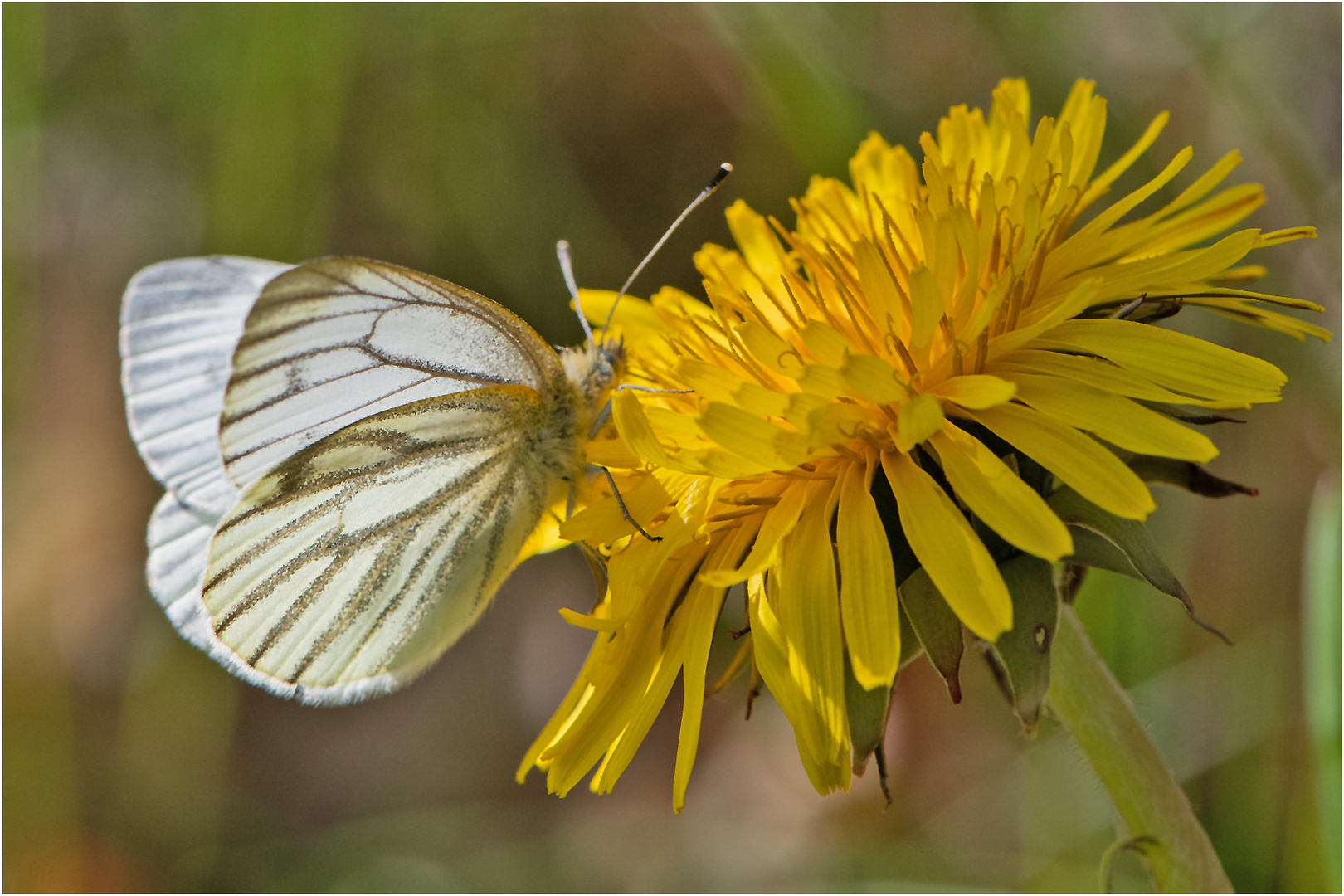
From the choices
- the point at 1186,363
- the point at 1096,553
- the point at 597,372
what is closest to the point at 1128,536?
the point at 1096,553

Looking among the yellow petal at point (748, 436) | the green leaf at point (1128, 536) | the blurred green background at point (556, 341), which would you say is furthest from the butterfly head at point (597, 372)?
the blurred green background at point (556, 341)

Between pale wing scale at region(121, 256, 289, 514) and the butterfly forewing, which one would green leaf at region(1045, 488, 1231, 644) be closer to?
the butterfly forewing

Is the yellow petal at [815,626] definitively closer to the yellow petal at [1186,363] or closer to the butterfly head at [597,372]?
the yellow petal at [1186,363]

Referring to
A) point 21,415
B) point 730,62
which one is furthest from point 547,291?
point 21,415

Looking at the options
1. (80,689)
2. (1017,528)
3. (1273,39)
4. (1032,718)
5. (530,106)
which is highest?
(1273,39)

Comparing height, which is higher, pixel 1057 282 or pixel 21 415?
pixel 1057 282

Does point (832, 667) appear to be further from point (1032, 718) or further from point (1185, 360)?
point (1185, 360)

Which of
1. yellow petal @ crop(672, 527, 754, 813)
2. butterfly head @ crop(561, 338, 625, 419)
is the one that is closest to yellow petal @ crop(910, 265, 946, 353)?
yellow petal @ crop(672, 527, 754, 813)
